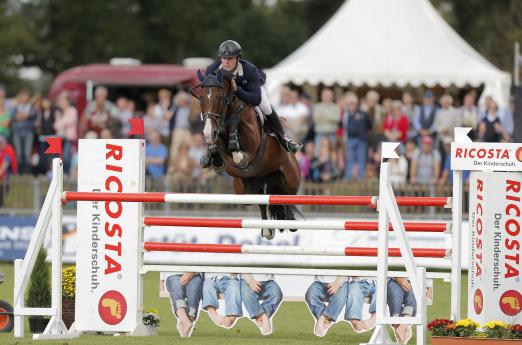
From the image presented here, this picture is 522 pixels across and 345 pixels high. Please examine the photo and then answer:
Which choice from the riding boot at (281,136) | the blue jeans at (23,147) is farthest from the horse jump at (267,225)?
the blue jeans at (23,147)

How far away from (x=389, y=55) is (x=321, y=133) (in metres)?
3.42

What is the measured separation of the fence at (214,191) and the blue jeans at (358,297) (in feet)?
23.7

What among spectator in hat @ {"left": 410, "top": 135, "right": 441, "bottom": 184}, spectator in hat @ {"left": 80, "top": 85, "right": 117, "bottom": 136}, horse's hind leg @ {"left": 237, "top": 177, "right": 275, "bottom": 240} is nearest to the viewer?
horse's hind leg @ {"left": 237, "top": 177, "right": 275, "bottom": 240}

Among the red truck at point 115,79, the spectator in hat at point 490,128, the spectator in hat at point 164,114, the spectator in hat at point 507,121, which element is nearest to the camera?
the spectator in hat at point 490,128

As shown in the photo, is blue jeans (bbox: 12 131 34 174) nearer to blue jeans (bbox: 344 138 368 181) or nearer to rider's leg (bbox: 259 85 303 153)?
blue jeans (bbox: 344 138 368 181)

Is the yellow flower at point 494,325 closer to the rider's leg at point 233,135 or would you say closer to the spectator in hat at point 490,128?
the rider's leg at point 233,135

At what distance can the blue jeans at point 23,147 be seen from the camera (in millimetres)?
22031

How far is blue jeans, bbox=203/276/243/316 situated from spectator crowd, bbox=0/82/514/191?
27.8 feet

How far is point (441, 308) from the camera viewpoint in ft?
44.2

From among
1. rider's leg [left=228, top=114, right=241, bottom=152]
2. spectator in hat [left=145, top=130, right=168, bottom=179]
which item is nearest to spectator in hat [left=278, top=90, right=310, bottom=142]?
spectator in hat [left=145, top=130, right=168, bottom=179]

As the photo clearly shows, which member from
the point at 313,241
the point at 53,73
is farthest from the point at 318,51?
the point at 53,73

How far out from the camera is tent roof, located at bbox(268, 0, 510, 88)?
23.8 meters

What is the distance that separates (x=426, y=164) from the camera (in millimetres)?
19938

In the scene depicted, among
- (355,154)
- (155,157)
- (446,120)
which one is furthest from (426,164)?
(155,157)
